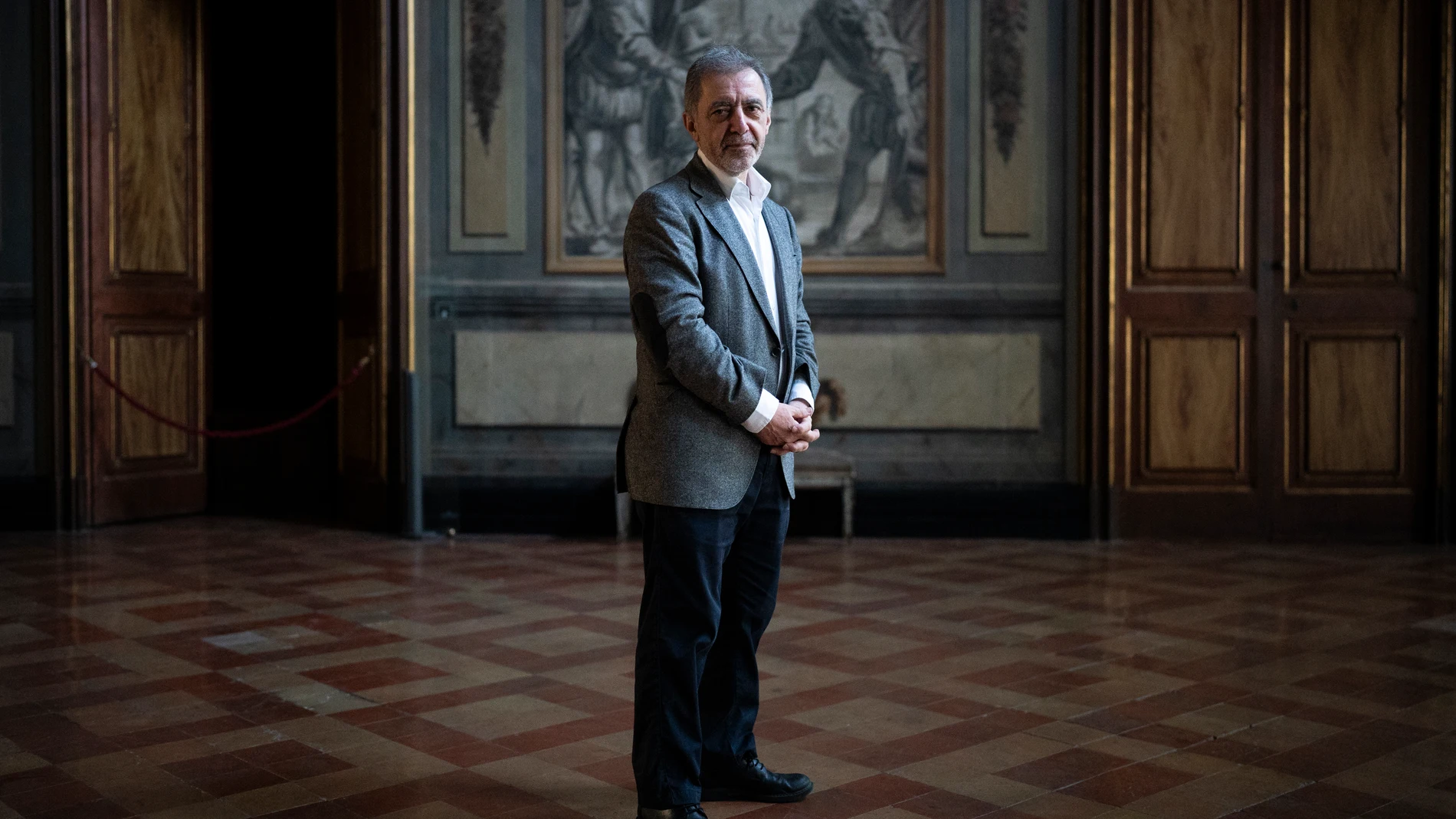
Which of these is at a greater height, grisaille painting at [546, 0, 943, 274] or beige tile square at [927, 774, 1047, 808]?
grisaille painting at [546, 0, 943, 274]

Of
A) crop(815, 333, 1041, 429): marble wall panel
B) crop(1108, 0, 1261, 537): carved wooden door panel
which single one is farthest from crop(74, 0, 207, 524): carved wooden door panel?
crop(1108, 0, 1261, 537): carved wooden door panel

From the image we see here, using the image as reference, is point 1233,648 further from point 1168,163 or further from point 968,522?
point 1168,163

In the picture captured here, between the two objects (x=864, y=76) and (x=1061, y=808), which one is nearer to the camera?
(x=1061, y=808)

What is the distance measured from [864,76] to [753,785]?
475 centimetres

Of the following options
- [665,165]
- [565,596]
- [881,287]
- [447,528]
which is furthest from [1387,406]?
[447,528]

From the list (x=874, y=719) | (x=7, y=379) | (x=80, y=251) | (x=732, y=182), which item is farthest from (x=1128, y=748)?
(x=7, y=379)

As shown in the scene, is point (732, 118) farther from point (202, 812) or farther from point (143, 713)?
point (143, 713)

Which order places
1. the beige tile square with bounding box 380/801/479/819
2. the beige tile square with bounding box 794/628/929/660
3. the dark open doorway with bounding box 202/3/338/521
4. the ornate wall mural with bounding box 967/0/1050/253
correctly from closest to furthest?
1. the beige tile square with bounding box 380/801/479/819
2. the beige tile square with bounding box 794/628/929/660
3. the ornate wall mural with bounding box 967/0/1050/253
4. the dark open doorway with bounding box 202/3/338/521

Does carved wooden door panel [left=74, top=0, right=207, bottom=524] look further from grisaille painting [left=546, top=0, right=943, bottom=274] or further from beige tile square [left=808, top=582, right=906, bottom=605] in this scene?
beige tile square [left=808, top=582, right=906, bottom=605]

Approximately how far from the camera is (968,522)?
22.4 ft

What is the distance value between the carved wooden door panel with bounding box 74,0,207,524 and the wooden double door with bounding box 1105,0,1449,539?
487cm

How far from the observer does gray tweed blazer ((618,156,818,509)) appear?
96.3 inches

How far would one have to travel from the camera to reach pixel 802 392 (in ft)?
8.70

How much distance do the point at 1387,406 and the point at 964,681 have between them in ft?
12.8
